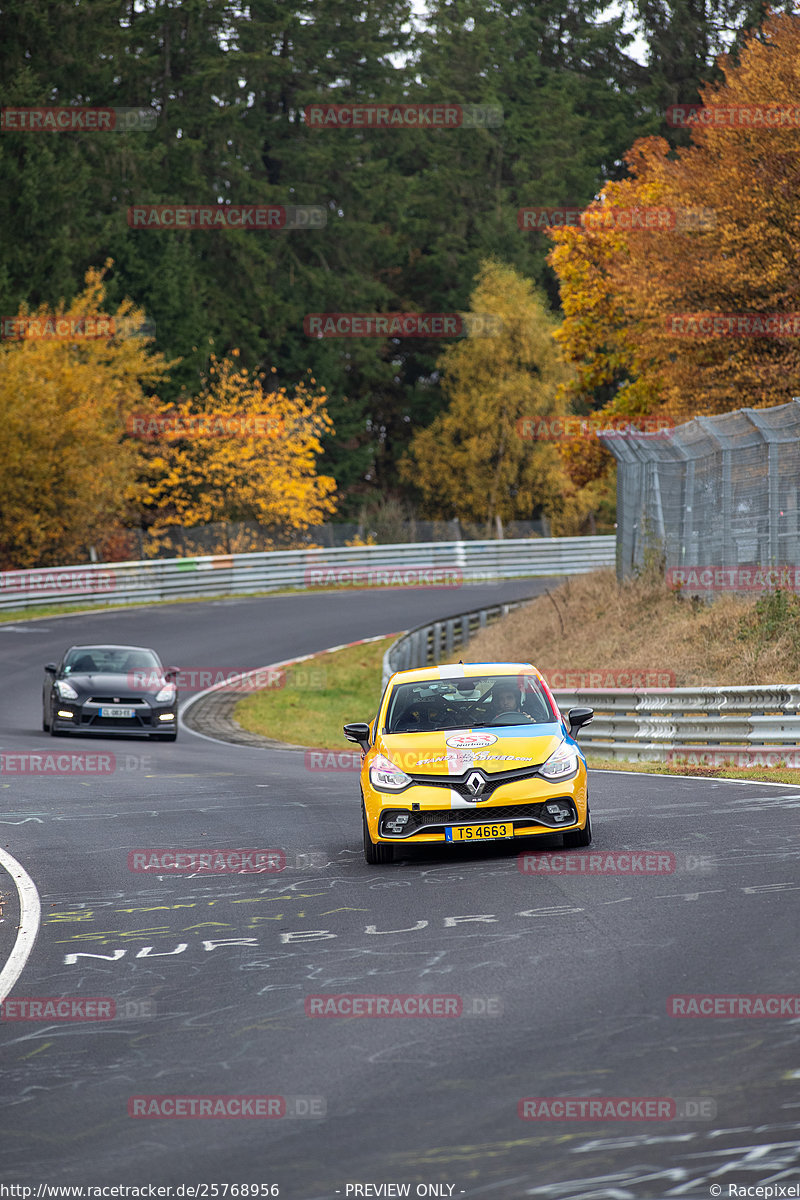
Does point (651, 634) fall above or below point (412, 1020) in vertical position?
below

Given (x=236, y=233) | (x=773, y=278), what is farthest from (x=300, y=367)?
(x=773, y=278)

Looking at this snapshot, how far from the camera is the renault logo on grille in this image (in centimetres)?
1123

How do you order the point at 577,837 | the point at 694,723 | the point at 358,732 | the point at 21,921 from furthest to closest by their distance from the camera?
the point at 694,723 < the point at 358,732 < the point at 577,837 < the point at 21,921

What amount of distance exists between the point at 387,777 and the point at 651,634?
15.2 meters

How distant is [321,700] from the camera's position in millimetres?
31156

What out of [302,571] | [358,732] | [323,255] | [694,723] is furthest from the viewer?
[323,255]

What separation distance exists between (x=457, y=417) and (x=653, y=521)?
141 feet

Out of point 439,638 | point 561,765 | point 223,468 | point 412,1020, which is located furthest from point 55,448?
point 412,1020

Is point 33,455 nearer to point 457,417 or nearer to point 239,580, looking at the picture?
point 239,580

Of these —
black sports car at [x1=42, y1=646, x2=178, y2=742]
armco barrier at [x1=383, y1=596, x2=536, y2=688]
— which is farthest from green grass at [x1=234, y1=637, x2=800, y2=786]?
black sports car at [x1=42, y1=646, x2=178, y2=742]

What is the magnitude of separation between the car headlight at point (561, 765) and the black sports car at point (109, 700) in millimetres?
13098

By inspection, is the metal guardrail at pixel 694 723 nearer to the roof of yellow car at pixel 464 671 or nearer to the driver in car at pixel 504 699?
the roof of yellow car at pixel 464 671

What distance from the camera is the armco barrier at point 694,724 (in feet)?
58.9

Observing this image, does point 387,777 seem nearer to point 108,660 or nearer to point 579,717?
point 579,717
